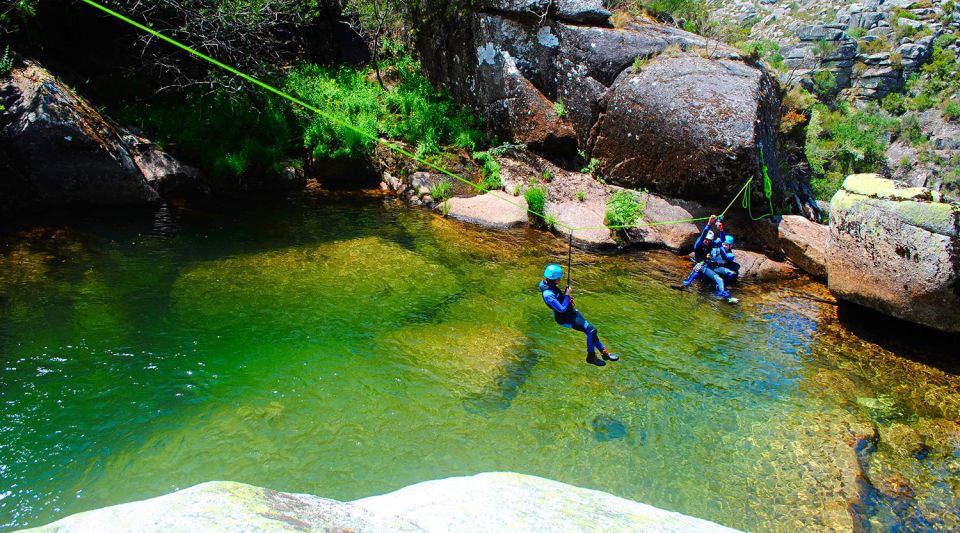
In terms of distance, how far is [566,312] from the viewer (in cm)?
838

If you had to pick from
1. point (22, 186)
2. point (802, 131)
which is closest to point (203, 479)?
point (22, 186)

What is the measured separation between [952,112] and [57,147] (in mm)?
60962

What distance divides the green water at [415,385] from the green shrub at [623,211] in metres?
2.45

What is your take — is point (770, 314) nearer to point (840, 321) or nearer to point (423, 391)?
point (840, 321)

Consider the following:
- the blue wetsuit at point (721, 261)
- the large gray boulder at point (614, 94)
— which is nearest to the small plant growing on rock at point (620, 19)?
the large gray boulder at point (614, 94)

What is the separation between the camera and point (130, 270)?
421 inches

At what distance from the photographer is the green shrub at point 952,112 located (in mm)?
44594

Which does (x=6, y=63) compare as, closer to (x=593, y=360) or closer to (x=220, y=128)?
(x=220, y=128)

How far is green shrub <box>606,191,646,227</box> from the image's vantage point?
47.8 feet

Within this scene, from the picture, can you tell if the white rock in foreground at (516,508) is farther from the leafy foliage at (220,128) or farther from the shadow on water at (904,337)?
the leafy foliage at (220,128)

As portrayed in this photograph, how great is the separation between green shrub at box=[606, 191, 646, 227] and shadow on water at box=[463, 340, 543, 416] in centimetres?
664

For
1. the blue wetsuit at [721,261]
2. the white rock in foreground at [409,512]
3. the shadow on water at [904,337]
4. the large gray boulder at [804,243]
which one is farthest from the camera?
the large gray boulder at [804,243]

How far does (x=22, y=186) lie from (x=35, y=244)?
2.32 meters

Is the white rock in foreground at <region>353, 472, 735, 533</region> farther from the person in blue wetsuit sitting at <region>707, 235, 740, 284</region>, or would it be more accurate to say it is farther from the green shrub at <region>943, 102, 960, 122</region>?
the green shrub at <region>943, 102, 960, 122</region>
